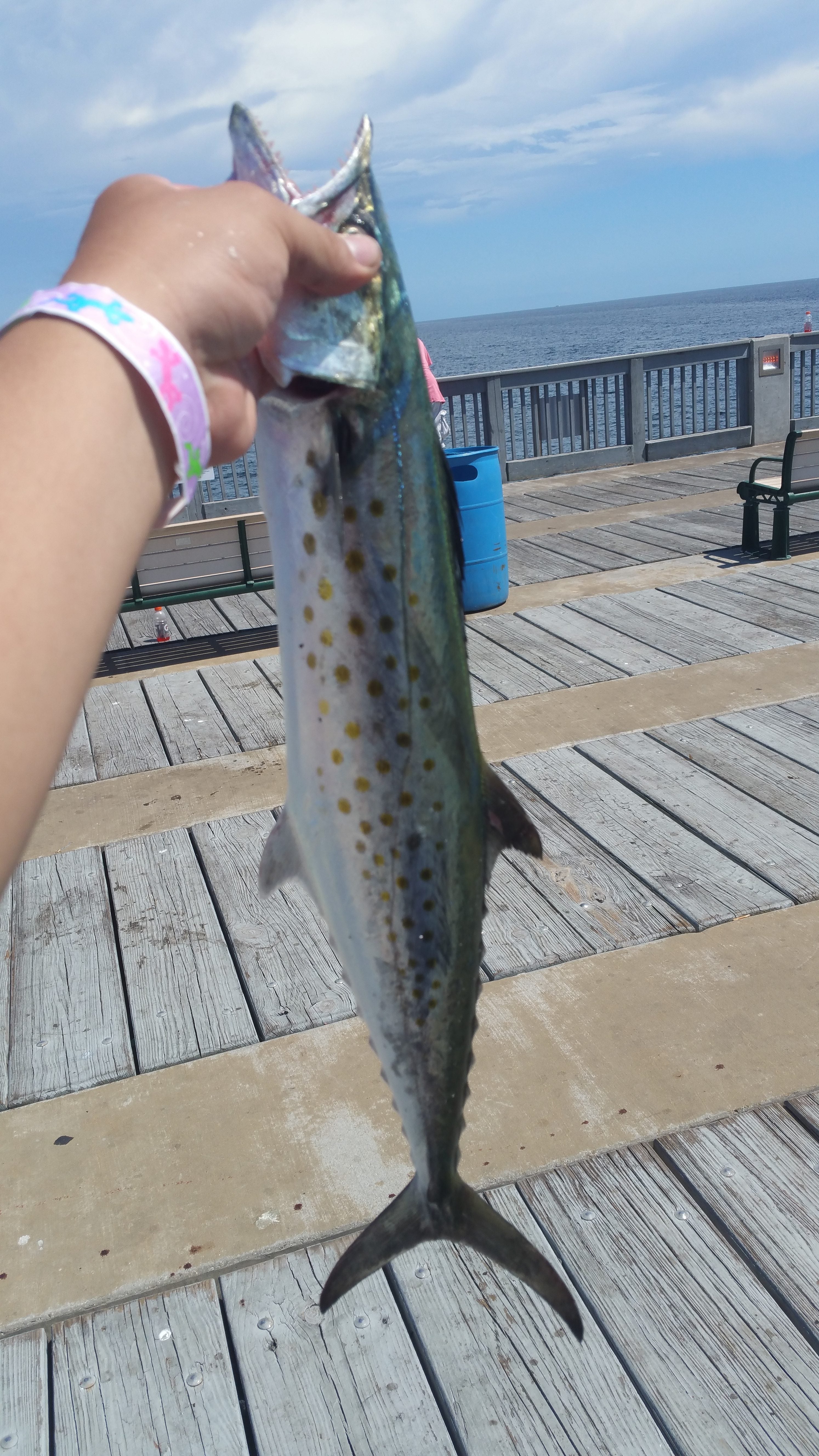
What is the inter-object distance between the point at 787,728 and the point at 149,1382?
174 inches

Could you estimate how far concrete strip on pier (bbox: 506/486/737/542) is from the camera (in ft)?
36.4

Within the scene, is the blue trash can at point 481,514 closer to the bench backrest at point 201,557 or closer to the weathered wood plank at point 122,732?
the bench backrest at point 201,557

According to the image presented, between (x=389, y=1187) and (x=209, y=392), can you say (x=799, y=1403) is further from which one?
(x=209, y=392)

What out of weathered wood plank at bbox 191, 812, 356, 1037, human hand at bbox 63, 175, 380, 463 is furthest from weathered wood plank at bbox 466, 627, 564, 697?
human hand at bbox 63, 175, 380, 463

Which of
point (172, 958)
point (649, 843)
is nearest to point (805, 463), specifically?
point (649, 843)

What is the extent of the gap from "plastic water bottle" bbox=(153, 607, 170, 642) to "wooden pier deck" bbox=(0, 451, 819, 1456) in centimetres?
252

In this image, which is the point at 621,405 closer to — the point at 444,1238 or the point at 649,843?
the point at 649,843

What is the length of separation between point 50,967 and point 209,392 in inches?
133

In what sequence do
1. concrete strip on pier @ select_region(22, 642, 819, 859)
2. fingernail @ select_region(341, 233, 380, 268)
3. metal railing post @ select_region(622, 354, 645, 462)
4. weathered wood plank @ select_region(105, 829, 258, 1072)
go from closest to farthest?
A: fingernail @ select_region(341, 233, 380, 268), weathered wood plank @ select_region(105, 829, 258, 1072), concrete strip on pier @ select_region(22, 642, 819, 859), metal railing post @ select_region(622, 354, 645, 462)

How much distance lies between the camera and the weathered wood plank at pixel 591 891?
13.0ft

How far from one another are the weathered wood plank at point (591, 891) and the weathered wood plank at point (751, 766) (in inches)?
35.5

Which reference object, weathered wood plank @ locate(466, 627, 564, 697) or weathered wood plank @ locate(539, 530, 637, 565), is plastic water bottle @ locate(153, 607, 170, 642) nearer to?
weathered wood plank @ locate(466, 627, 564, 697)

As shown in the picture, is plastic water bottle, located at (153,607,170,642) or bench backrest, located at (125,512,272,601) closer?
bench backrest, located at (125,512,272,601)

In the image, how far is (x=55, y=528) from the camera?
81 cm
